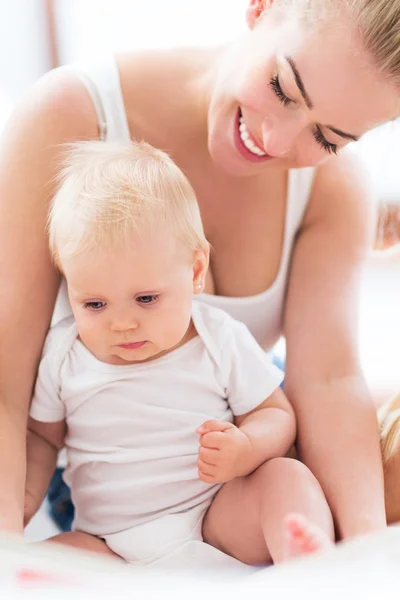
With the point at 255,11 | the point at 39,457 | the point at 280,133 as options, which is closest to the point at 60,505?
the point at 39,457

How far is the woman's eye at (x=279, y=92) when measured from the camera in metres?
0.84

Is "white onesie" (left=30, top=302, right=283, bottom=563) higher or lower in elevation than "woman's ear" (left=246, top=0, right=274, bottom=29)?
lower

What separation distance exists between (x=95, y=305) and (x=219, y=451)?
0.72 ft

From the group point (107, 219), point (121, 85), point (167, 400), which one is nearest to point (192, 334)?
point (167, 400)

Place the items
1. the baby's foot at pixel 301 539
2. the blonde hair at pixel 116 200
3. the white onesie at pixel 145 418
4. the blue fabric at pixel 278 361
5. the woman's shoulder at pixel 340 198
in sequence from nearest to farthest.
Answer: the baby's foot at pixel 301 539 → the blonde hair at pixel 116 200 → the white onesie at pixel 145 418 → the woman's shoulder at pixel 340 198 → the blue fabric at pixel 278 361

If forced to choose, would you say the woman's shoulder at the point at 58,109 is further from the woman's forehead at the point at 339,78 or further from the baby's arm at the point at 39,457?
the baby's arm at the point at 39,457

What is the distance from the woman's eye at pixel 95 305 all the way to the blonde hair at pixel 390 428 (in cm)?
42

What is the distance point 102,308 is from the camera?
2.69ft

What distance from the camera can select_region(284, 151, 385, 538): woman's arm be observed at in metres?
0.90

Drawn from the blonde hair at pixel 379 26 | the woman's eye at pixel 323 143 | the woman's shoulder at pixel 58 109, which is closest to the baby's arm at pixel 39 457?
the woman's shoulder at pixel 58 109

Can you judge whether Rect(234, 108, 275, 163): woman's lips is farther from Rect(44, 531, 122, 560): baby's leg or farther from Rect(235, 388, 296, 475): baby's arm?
Rect(44, 531, 122, 560): baby's leg

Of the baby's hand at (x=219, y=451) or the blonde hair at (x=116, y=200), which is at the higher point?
the blonde hair at (x=116, y=200)

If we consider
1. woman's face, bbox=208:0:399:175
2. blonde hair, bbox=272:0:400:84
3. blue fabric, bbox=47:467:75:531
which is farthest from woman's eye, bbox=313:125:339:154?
blue fabric, bbox=47:467:75:531

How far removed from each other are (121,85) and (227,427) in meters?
0.47
